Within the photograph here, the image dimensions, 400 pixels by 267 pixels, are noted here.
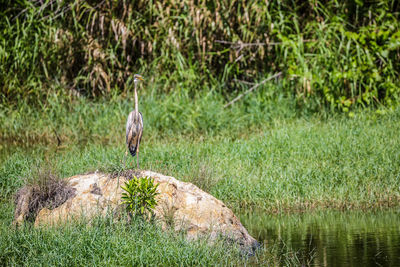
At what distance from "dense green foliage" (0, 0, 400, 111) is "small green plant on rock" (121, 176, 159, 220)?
17.8 feet

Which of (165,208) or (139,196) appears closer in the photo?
(139,196)

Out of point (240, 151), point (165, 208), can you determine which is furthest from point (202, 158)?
point (165, 208)

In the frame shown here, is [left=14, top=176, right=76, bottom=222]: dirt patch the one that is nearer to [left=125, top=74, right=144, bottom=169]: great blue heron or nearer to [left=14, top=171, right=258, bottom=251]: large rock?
[left=14, top=171, right=258, bottom=251]: large rock

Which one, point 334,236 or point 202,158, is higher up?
point 202,158

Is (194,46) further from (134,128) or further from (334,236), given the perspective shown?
(334,236)

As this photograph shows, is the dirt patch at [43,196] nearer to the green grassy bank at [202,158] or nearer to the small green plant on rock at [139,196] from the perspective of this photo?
the green grassy bank at [202,158]

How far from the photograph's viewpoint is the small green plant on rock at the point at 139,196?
223 inches

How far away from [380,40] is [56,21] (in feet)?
19.9

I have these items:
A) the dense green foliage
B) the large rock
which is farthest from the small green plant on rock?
the dense green foliage

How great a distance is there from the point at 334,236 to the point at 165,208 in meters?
1.66

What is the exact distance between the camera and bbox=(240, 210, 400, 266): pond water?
5180 millimetres

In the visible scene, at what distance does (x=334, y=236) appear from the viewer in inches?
235


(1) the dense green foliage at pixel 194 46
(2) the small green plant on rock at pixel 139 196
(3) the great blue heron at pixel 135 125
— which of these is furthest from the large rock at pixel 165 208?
(1) the dense green foliage at pixel 194 46

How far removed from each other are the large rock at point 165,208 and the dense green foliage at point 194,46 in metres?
5.11
